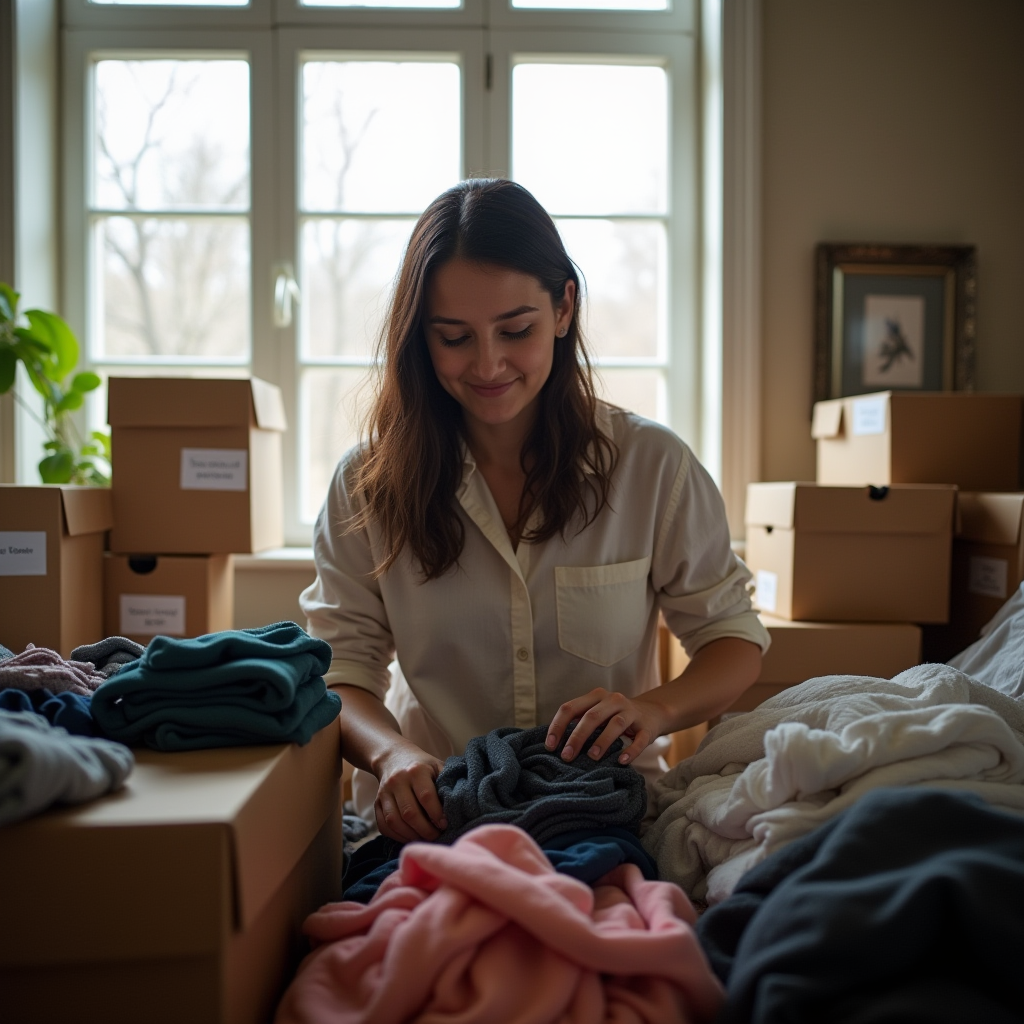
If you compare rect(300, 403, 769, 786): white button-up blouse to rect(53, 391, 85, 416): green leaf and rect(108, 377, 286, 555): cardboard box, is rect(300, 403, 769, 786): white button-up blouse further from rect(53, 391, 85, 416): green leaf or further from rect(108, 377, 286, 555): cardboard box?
rect(53, 391, 85, 416): green leaf

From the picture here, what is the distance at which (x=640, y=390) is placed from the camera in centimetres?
243

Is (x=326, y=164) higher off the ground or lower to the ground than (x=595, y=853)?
higher

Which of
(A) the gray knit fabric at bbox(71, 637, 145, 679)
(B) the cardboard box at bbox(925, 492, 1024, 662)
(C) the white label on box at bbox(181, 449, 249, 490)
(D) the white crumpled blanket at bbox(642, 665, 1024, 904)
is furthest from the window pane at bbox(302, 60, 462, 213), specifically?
(D) the white crumpled blanket at bbox(642, 665, 1024, 904)

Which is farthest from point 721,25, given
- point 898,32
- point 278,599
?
point 278,599

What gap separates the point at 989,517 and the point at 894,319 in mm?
736

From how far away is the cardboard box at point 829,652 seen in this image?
65.0 inches

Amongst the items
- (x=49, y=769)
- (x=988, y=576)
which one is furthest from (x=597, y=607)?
(x=988, y=576)

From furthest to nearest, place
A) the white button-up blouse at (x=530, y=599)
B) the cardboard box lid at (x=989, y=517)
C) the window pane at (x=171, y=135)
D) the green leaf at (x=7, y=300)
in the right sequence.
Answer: the window pane at (x=171, y=135), the green leaf at (x=7, y=300), the cardboard box lid at (x=989, y=517), the white button-up blouse at (x=530, y=599)

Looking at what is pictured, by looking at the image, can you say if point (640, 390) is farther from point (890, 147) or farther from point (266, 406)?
point (266, 406)

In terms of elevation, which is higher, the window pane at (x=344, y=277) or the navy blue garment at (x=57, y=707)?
the window pane at (x=344, y=277)

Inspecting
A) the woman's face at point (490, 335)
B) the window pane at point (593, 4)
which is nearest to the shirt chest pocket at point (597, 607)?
the woman's face at point (490, 335)

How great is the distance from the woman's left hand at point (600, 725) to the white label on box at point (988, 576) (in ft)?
3.29

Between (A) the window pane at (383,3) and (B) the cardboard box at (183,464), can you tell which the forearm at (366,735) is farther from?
(A) the window pane at (383,3)

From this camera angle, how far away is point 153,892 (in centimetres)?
59
